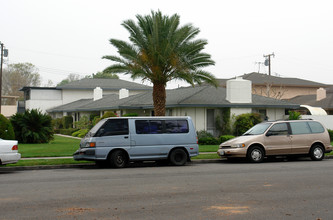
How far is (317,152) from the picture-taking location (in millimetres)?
17344

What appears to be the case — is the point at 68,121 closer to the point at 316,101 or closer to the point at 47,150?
the point at 47,150

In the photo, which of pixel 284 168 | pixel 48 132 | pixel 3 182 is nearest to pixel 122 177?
pixel 3 182

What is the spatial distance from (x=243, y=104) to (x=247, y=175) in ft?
55.1

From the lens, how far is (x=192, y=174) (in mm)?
12688

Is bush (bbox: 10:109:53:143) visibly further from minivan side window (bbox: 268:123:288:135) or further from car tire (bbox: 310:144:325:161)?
car tire (bbox: 310:144:325:161)

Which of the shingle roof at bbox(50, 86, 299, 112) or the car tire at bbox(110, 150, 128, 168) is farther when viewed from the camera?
the shingle roof at bbox(50, 86, 299, 112)

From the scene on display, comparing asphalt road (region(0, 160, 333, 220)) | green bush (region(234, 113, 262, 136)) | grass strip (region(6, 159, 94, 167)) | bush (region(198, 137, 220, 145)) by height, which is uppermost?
green bush (region(234, 113, 262, 136))

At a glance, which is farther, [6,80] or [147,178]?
[6,80]

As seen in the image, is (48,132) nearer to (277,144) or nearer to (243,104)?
(243,104)

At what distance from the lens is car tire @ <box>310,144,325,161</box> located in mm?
17241

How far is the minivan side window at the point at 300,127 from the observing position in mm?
17188

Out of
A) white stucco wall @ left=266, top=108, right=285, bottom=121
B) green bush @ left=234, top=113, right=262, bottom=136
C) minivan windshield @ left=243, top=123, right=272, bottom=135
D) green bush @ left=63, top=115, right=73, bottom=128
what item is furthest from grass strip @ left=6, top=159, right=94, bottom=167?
green bush @ left=63, top=115, right=73, bottom=128

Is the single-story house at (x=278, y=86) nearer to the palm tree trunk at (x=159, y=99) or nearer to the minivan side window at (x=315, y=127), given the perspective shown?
the palm tree trunk at (x=159, y=99)

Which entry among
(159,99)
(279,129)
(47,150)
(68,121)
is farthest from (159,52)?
(68,121)
